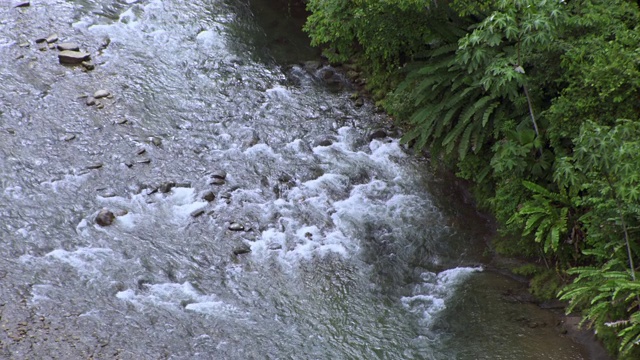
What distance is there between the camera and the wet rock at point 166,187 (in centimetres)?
1347

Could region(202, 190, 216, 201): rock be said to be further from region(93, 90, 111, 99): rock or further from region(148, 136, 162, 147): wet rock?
region(93, 90, 111, 99): rock

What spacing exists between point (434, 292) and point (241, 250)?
3.51 meters

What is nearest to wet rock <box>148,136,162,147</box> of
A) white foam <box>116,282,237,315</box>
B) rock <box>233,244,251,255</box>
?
rock <box>233,244,251,255</box>

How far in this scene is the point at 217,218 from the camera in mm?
13062

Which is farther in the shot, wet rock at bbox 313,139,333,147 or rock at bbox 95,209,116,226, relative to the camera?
wet rock at bbox 313,139,333,147

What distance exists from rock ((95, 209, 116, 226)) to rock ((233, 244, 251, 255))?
7.67 feet

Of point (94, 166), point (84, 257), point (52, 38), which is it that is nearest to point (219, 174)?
point (94, 166)

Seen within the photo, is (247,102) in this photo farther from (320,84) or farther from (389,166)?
(389,166)

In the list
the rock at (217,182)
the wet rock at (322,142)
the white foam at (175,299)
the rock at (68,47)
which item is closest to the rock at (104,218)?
the white foam at (175,299)

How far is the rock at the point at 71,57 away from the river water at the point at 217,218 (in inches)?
7.1

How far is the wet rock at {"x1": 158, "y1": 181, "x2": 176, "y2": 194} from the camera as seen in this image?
13469 mm

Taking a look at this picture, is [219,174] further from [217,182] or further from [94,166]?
[94,166]

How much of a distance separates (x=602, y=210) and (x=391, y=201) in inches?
170

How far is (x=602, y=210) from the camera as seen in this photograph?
1077 cm
